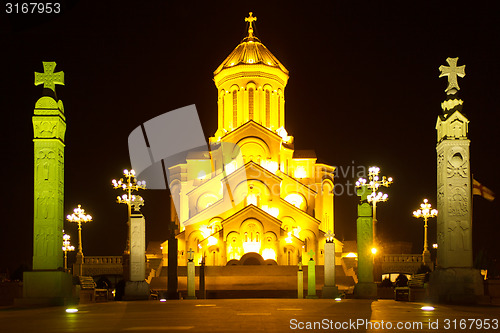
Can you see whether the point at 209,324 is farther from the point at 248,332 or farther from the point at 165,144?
the point at 165,144

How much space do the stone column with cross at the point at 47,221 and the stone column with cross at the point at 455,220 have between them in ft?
40.0

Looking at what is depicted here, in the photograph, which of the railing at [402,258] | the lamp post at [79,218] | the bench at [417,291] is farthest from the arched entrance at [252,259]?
the bench at [417,291]

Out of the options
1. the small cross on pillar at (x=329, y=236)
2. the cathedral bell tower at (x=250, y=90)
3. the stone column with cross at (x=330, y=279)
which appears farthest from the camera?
the cathedral bell tower at (x=250, y=90)

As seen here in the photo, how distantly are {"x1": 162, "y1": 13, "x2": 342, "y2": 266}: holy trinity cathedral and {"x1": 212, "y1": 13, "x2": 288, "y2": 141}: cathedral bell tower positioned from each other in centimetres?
10

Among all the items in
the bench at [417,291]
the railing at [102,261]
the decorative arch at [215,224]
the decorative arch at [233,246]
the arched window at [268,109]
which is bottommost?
the bench at [417,291]

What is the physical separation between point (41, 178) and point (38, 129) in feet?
5.40

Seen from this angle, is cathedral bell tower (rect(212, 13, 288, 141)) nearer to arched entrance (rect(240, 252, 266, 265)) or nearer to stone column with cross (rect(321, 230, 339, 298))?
arched entrance (rect(240, 252, 266, 265))

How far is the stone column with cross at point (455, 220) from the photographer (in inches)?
896

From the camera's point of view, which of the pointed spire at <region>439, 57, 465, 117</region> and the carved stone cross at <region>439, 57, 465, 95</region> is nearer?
the pointed spire at <region>439, 57, 465, 117</region>

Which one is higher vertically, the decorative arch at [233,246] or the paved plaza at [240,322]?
the decorative arch at [233,246]

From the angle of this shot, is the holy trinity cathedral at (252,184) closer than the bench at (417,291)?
No

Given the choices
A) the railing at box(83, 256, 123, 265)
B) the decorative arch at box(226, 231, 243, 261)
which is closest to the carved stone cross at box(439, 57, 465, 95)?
→ the decorative arch at box(226, 231, 243, 261)

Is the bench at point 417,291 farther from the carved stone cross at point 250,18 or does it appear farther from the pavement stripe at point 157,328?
the carved stone cross at point 250,18

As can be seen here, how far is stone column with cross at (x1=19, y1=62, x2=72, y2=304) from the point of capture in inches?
885
